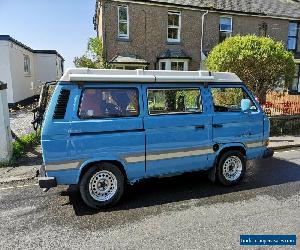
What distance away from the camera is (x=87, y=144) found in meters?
4.77

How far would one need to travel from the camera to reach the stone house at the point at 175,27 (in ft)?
58.3

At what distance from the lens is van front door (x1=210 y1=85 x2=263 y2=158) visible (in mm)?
5789

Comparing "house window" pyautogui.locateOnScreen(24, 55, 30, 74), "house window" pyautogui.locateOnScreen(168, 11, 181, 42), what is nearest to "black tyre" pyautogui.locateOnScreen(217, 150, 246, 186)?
"house window" pyautogui.locateOnScreen(168, 11, 181, 42)

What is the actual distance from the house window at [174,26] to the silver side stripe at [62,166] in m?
16.0

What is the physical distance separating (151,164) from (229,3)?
63.2ft

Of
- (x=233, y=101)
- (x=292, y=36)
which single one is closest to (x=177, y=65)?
(x=292, y=36)

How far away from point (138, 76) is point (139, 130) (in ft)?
3.25

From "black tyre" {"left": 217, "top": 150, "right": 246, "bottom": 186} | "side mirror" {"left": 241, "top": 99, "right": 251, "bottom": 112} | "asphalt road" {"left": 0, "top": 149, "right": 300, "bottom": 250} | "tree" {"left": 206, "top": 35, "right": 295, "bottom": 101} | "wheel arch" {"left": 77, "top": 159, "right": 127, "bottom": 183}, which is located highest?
"tree" {"left": 206, "top": 35, "right": 295, "bottom": 101}

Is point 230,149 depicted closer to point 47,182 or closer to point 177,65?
point 47,182

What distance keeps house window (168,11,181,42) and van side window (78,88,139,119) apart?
15129 mm

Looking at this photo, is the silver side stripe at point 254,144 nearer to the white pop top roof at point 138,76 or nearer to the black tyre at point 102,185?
the white pop top roof at point 138,76

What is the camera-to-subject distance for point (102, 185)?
509cm

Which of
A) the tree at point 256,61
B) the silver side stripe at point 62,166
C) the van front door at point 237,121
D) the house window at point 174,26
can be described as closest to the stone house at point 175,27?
the house window at point 174,26

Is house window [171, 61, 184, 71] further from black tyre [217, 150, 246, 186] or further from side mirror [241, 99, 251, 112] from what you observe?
black tyre [217, 150, 246, 186]
